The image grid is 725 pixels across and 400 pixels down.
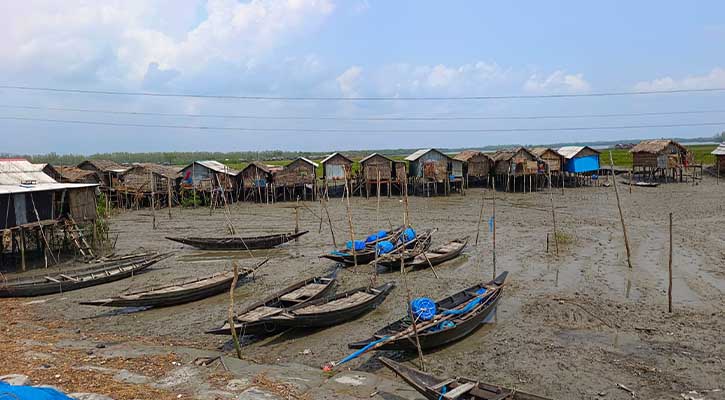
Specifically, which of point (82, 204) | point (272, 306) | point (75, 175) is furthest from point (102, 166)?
point (272, 306)

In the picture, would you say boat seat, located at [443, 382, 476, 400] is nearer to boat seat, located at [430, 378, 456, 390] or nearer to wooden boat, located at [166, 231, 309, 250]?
boat seat, located at [430, 378, 456, 390]

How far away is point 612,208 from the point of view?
2789cm

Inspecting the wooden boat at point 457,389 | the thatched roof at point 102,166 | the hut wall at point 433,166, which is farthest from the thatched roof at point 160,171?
the wooden boat at point 457,389

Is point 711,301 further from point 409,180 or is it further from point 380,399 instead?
point 409,180

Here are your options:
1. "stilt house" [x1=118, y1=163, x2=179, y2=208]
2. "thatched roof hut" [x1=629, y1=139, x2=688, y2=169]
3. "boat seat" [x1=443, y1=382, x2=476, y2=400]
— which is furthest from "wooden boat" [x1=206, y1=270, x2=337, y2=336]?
"thatched roof hut" [x1=629, y1=139, x2=688, y2=169]

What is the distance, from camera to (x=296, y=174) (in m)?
35.7

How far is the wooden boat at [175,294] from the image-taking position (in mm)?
Answer: 12246

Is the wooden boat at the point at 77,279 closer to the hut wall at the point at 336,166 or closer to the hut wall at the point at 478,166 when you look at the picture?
the hut wall at the point at 336,166

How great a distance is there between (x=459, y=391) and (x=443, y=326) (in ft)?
9.83

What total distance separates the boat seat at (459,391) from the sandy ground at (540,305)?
4.10 ft

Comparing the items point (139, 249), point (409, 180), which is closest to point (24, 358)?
point (139, 249)

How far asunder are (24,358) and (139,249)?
39.7 ft

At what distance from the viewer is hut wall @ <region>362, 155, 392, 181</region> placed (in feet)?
119

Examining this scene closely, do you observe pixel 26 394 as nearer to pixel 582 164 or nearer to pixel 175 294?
pixel 175 294
